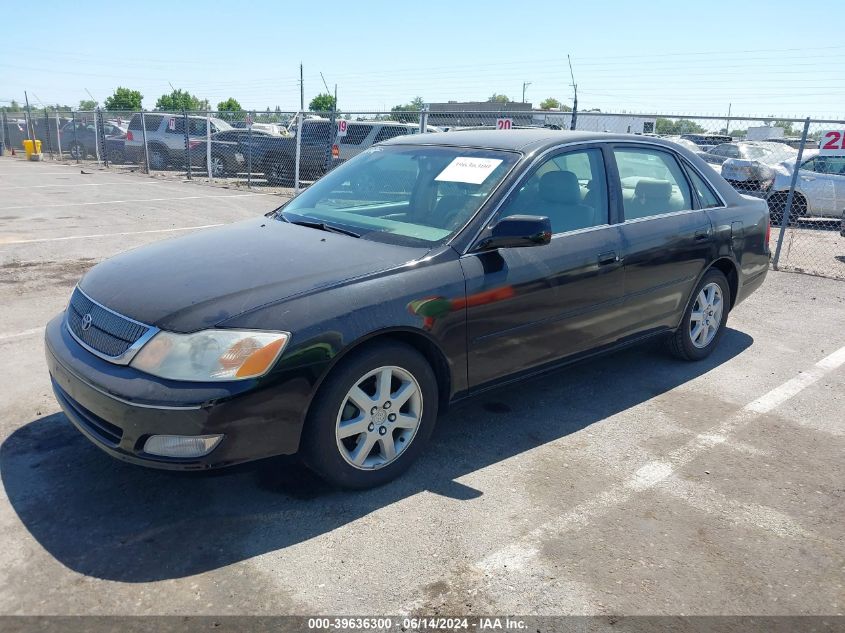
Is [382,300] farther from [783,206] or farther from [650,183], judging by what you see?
[783,206]

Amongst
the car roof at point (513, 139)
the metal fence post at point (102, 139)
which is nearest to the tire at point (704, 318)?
the car roof at point (513, 139)

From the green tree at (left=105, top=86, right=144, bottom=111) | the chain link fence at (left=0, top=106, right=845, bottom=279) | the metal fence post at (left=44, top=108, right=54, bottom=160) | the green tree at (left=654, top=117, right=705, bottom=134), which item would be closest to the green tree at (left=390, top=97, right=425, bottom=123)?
the chain link fence at (left=0, top=106, right=845, bottom=279)

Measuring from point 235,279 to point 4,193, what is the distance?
46.1ft

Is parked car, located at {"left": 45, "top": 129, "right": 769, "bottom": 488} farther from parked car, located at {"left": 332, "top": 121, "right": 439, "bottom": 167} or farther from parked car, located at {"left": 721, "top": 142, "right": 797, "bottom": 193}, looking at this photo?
parked car, located at {"left": 332, "top": 121, "right": 439, "bottom": 167}

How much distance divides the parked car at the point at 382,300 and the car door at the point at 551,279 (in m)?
0.01

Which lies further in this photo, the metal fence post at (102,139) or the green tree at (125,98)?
the green tree at (125,98)

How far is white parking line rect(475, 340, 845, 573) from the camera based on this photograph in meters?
2.93

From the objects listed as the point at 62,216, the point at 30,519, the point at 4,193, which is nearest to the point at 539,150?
the point at 30,519

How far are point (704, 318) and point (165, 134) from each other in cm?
1993

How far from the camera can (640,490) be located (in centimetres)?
350

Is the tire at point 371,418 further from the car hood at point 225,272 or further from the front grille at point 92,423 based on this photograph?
the front grille at point 92,423

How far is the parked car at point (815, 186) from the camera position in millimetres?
12766

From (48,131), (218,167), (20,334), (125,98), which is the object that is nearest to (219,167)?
(218,167)

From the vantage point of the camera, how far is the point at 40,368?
4.75m
